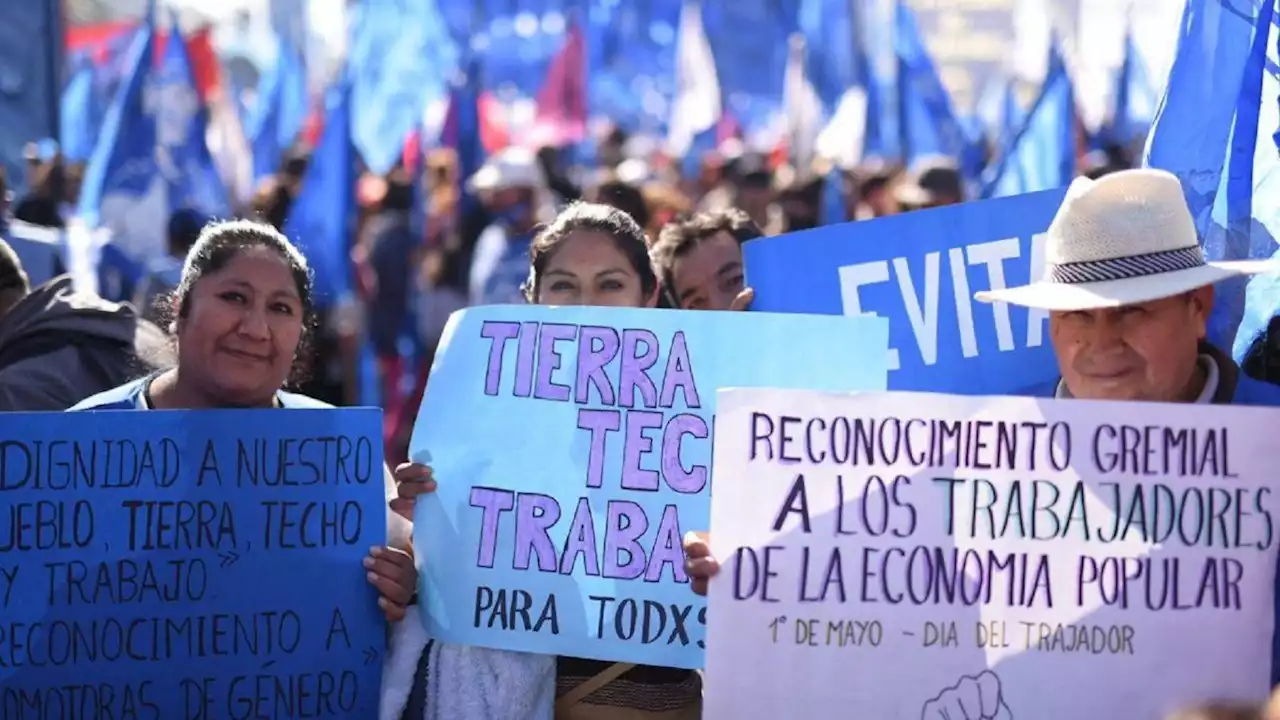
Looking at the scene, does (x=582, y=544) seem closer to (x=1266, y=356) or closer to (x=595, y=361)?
(x=595, y=361)

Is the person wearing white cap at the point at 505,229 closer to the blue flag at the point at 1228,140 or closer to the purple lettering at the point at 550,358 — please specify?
the blue flag at the point at 1228,140

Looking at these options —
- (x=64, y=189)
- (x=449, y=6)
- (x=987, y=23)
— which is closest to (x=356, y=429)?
(x=64, y=189)

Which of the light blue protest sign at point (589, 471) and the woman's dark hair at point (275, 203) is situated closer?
the light blue protest sign at point (589, 471)

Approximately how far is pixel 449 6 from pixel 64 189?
1512cm

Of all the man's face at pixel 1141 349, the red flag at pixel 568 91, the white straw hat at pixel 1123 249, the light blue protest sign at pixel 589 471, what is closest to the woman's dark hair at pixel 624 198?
the light blue protest sign at pixel 589 471

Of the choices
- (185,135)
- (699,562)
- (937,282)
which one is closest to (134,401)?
(699,562)

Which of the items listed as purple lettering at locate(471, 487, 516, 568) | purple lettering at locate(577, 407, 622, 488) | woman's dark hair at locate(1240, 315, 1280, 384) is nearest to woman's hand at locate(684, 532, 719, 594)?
purple lettering at locate(577, 407, 622, 488)

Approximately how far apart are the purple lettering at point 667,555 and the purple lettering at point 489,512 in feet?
1.07

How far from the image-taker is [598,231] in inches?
207

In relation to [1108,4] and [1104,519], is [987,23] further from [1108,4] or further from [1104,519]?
[1104,519]

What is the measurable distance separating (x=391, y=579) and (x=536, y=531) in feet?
1.09

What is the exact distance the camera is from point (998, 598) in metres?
3.87

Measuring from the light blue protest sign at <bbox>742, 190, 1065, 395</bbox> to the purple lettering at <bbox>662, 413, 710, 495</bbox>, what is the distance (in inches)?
36.9

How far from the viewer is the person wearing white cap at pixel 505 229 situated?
9.77 meters
